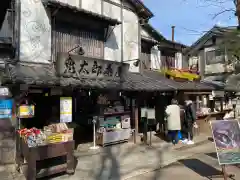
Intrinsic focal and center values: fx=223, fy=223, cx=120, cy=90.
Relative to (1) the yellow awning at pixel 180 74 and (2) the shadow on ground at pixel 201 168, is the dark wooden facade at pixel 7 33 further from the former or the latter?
(1) the yellow awning at pixel 180 74

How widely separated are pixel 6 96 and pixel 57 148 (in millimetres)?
2698

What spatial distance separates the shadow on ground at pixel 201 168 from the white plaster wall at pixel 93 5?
788 centimetres

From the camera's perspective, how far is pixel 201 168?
284 inches

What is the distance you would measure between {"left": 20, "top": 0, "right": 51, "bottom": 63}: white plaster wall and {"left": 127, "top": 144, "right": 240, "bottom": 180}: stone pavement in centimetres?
586

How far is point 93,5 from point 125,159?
7349mm

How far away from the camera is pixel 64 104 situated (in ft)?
25.0

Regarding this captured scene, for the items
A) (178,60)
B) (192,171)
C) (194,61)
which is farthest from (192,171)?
(194,61)

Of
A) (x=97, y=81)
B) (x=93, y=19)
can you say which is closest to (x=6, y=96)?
(x=97, y=81)

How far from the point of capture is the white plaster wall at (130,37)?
12.3 meters

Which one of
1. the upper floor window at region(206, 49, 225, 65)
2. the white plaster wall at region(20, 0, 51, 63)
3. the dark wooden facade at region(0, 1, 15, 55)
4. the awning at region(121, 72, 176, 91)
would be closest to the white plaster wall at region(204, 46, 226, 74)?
the upper floor window at region(206, 49, 225, 65)

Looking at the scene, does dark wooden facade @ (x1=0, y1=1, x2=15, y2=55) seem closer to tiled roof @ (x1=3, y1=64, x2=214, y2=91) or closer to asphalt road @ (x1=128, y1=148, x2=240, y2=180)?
tiled roof @ (x1=3, y1=64, x2=214, y2=91)

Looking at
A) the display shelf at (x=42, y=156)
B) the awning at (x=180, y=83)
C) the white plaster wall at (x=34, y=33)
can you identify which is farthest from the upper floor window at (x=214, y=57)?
the display shelf at (x=42, y=156)

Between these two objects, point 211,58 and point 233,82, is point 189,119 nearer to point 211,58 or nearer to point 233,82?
point 233,82

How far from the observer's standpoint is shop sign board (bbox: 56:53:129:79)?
27.3 feet
